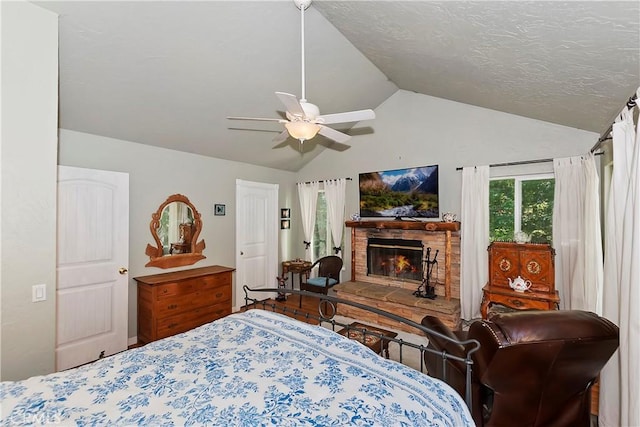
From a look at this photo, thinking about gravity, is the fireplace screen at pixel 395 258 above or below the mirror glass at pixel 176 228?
below

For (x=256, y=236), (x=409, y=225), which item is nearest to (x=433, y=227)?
(x=409, y=225)

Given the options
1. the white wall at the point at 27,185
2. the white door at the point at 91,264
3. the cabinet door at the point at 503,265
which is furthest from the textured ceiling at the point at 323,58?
the cabinet door at the point at 503,265

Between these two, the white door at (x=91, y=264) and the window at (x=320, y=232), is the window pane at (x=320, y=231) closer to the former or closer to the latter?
the window at (x=320, y=232)

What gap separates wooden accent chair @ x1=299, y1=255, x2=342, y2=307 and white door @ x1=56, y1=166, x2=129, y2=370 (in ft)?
8.74

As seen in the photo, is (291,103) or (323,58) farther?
(323,58)

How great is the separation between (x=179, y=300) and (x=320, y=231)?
2941mm

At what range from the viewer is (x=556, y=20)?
1.54m

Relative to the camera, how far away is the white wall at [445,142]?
350 centimetres

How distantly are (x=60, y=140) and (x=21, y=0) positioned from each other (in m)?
1.60

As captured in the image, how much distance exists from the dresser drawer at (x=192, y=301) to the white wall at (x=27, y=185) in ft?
4.97

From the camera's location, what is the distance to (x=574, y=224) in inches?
127

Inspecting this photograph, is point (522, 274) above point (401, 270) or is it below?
above

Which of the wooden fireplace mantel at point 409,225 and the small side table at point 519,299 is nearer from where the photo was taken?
the small side table at point 519,299

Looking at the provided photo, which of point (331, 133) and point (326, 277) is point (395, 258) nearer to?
point (326, 277)
